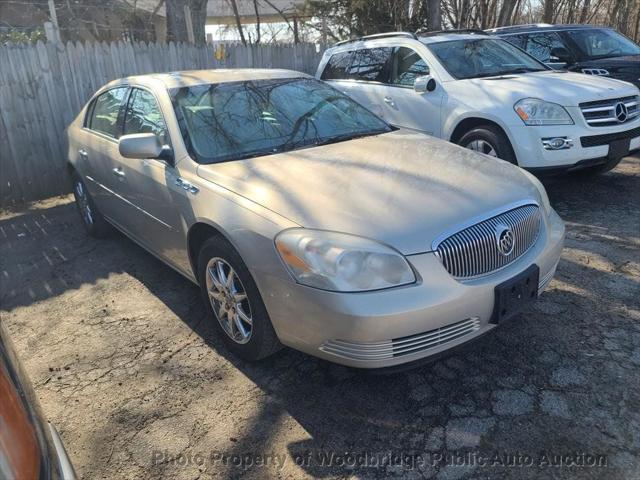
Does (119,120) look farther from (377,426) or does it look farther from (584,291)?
(584,291)

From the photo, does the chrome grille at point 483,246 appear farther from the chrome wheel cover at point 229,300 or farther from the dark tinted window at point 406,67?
the dark tinted window at point 406,67

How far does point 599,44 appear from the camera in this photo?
809 centimetres

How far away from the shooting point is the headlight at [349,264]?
93.5 inches

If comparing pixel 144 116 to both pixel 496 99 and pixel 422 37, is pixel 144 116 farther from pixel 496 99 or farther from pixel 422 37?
pixel 422 37

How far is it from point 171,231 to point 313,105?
4.65 ft

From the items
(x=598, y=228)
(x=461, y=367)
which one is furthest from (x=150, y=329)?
(x=598, y=228)

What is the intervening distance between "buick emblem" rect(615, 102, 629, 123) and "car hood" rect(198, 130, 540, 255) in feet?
8.80

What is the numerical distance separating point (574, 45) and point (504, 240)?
6735mm

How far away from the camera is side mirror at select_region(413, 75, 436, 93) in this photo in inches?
230

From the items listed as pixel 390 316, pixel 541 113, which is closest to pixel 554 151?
pixel 541 113

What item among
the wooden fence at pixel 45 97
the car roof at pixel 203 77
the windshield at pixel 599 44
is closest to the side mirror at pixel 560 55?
the windshield at pixel 599 44

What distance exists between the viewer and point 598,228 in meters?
4.79

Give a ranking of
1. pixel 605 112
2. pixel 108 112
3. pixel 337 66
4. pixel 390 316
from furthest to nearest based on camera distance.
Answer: pixel 337 66 < pixel 605 112 < pixel 108 112 < pixel 390 316

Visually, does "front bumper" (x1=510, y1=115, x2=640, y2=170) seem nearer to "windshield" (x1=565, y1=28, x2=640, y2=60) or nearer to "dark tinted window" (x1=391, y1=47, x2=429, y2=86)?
"dark tinted window" (x1=391, y1=47, x2=429, y2=86)
